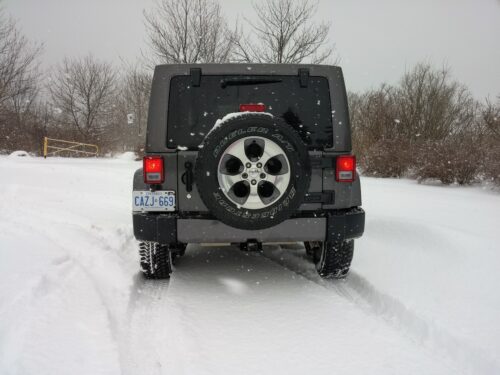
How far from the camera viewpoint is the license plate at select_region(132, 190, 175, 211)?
3.37 meters

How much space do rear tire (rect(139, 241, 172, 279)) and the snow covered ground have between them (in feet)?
0.46

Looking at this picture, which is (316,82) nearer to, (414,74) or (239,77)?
(239,77)

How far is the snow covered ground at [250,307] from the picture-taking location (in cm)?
236

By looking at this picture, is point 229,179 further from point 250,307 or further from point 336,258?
point 336,258

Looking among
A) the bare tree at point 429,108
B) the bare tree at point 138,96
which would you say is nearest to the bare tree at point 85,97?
the bare tree at point 138,96

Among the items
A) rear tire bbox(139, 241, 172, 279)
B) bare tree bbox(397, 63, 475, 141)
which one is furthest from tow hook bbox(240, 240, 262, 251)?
bare tree bbox(397, 63, 475, 141)

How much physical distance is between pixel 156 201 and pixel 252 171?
0.87 metres

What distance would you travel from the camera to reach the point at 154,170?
3346 mm

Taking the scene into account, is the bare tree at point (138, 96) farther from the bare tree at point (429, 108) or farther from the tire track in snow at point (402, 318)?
the tire track in snow at point (402, 318)

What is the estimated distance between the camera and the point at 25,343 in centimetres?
220

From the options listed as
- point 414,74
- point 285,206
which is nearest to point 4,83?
point 414,74

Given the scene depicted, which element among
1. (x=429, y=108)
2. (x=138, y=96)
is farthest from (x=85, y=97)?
(x=429, y=108)

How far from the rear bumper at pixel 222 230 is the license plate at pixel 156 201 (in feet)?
0.19

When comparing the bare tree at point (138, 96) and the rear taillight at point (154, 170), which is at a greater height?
the bare tree at point (138, 96)
